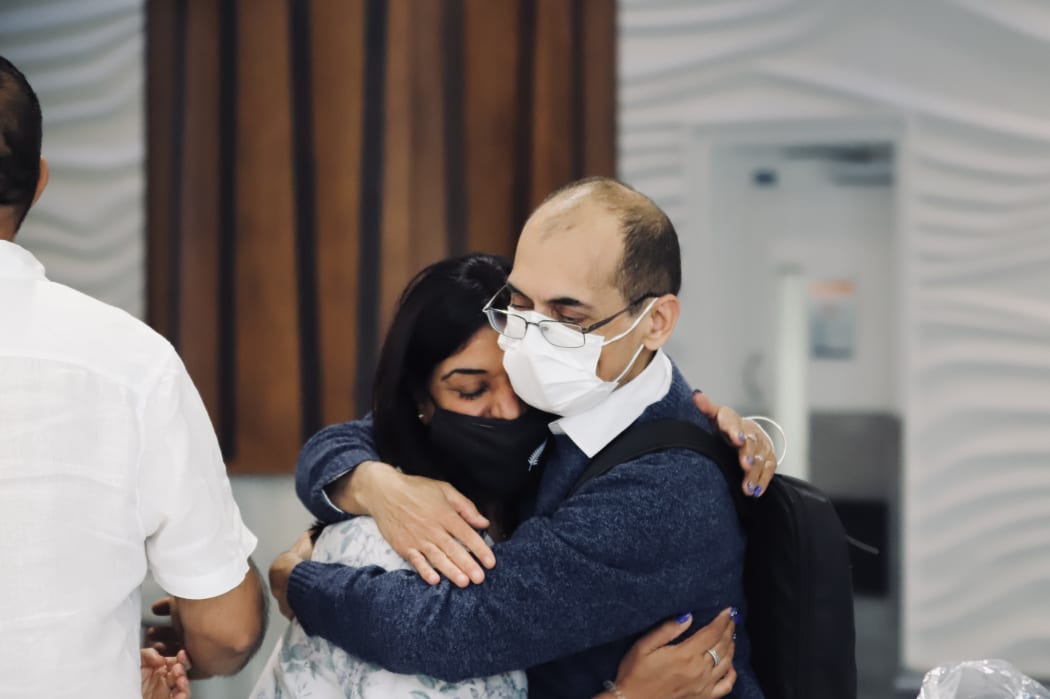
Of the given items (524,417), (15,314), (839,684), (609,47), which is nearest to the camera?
(15,314)

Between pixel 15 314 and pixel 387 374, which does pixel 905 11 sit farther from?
pixel 15 314

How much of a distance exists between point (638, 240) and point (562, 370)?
206 millimetres

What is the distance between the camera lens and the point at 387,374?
4.80 feet

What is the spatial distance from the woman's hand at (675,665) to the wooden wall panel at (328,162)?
1.92 meters

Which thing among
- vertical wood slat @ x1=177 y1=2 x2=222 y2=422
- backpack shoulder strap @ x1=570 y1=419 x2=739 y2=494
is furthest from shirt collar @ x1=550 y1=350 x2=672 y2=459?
vertical wood slat @ x1=177 y1=2 x2=222 y2=422

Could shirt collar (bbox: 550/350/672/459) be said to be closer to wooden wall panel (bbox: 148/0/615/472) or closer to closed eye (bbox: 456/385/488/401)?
closed eye (bbox: 456/385/488/401)

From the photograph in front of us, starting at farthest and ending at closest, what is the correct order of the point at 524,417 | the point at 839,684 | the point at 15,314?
the point at 524,417 < the point at 839,684 < the point at 15,314

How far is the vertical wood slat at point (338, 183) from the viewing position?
309cm

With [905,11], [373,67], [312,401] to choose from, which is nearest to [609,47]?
[373,67]

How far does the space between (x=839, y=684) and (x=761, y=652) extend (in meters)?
0.11

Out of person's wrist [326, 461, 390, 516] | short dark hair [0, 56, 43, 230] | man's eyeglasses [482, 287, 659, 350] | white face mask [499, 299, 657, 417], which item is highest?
short dark hair [0, 56, 43, 230]

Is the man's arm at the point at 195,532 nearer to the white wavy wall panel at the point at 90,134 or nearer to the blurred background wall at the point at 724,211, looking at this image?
the blurred background wall at the point at 724,211

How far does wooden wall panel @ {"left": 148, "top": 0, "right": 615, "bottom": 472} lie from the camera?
9.87 feet

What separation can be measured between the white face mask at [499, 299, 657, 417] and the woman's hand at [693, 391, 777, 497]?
→ 16 cm
